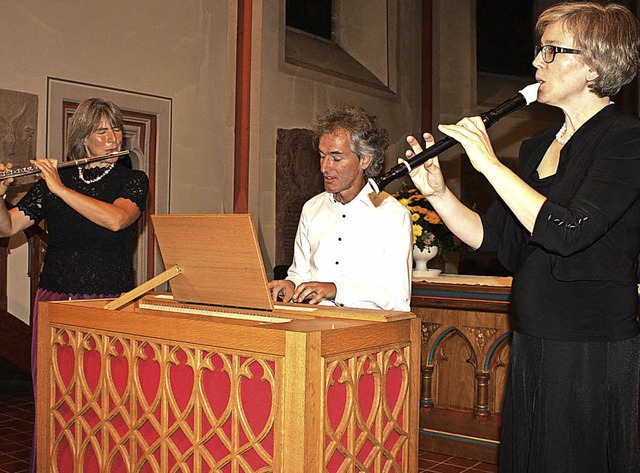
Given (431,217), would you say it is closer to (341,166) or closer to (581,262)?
(341,166)

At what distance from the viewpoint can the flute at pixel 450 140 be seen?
180cm

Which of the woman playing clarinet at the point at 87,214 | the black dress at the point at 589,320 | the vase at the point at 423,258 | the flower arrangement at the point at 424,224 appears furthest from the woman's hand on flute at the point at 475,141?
the vase at the point at 423,258

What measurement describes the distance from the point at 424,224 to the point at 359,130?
1675 mm

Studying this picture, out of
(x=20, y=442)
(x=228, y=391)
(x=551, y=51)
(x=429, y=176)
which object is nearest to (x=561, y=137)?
(x=551, y=51)

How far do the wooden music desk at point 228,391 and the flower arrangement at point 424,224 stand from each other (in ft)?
7.53

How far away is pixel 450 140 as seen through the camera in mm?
1849

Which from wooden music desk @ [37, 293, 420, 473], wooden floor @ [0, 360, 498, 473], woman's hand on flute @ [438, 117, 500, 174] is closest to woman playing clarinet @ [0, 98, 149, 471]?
wooden music desk @ [37, 293, 420, 473]

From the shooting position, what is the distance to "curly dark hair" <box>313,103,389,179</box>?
3.13 metres

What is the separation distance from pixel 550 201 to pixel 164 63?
5379 millimetres

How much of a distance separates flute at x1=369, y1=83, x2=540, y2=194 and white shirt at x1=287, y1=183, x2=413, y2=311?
988 millimetres

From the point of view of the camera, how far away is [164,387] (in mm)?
2246

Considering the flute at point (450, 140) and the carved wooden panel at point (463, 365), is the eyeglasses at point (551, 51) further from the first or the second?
the carved wooden panel at point (463, 365)

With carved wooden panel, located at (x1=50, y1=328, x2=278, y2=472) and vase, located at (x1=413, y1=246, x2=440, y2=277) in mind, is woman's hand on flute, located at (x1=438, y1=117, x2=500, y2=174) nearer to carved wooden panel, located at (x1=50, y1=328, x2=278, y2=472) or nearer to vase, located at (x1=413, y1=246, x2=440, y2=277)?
carved wooden panel, located at (x1=50, y1=328, x2=278, y2=472)

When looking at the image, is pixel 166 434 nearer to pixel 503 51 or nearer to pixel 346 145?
pixel 346 145
